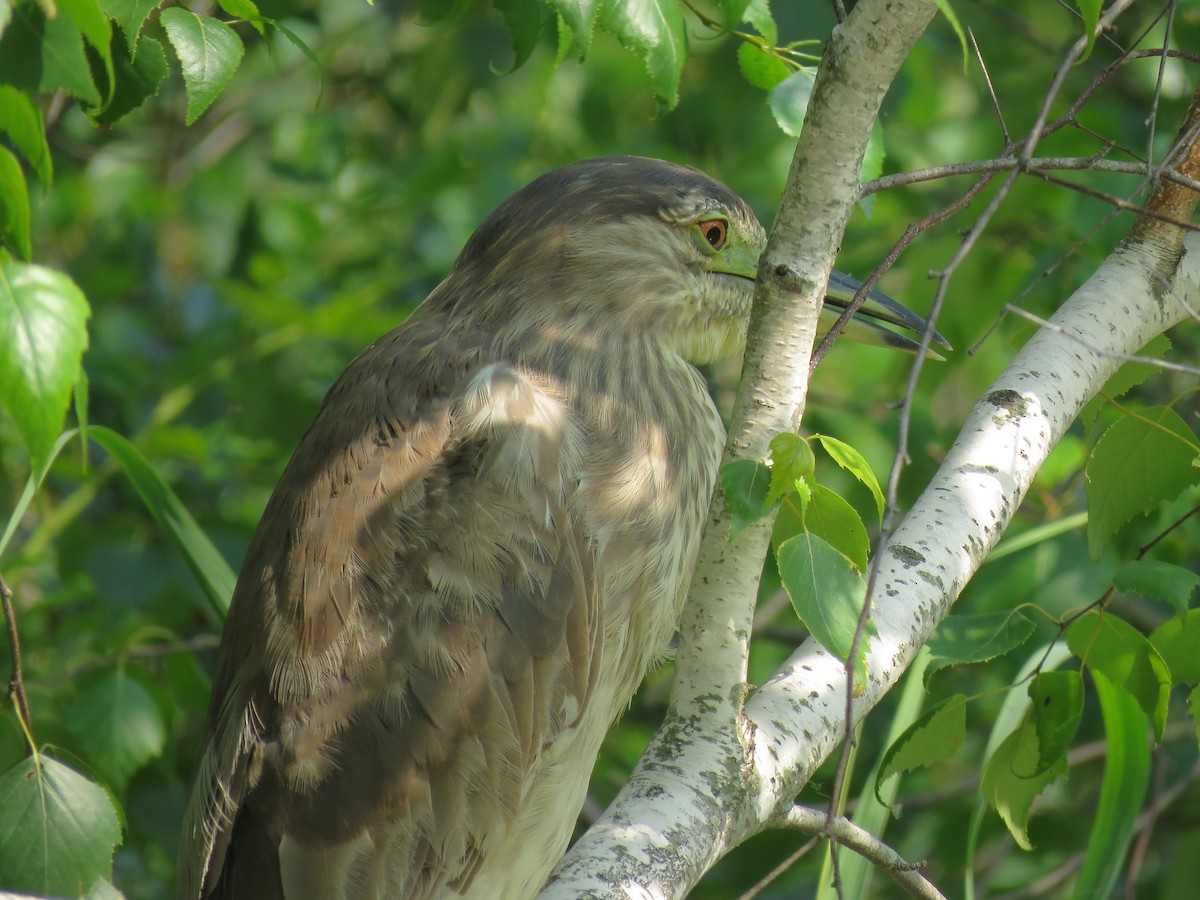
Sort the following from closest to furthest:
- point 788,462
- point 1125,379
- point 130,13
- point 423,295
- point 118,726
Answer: point 788,462 → point 130,13 → point 1125,379 → point 118,726 → point 423,295

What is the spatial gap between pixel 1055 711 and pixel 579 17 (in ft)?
3.36

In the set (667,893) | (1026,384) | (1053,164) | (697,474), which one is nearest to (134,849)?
(697,474)

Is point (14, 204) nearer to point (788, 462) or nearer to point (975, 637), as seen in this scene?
point (788, 462)

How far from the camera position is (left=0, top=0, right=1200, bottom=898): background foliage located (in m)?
2.52

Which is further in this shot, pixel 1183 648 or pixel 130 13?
pixel 1183 648

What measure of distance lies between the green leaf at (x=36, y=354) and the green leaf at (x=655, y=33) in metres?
0.80

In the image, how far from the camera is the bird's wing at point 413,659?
79.1 inches

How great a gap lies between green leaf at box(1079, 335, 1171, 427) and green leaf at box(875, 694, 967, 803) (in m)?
0.53

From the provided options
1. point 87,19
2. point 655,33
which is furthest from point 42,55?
point 655,33

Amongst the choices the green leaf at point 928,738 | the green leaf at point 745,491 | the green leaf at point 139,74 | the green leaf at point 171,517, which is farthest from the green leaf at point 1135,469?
the green leaf at point 171,517

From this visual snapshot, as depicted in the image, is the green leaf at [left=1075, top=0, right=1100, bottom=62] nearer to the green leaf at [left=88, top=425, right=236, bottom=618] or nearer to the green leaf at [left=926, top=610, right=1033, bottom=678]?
the green leaf at [left=926, top=610, right=1033, bottom=678]

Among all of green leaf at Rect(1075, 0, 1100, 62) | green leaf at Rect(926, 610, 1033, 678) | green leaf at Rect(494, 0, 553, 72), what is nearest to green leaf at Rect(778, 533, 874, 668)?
green leaf at Rect(926, 610, 1033, 678)

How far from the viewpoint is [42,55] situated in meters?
1.22

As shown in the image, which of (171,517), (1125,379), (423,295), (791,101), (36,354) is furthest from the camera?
(423,295)
